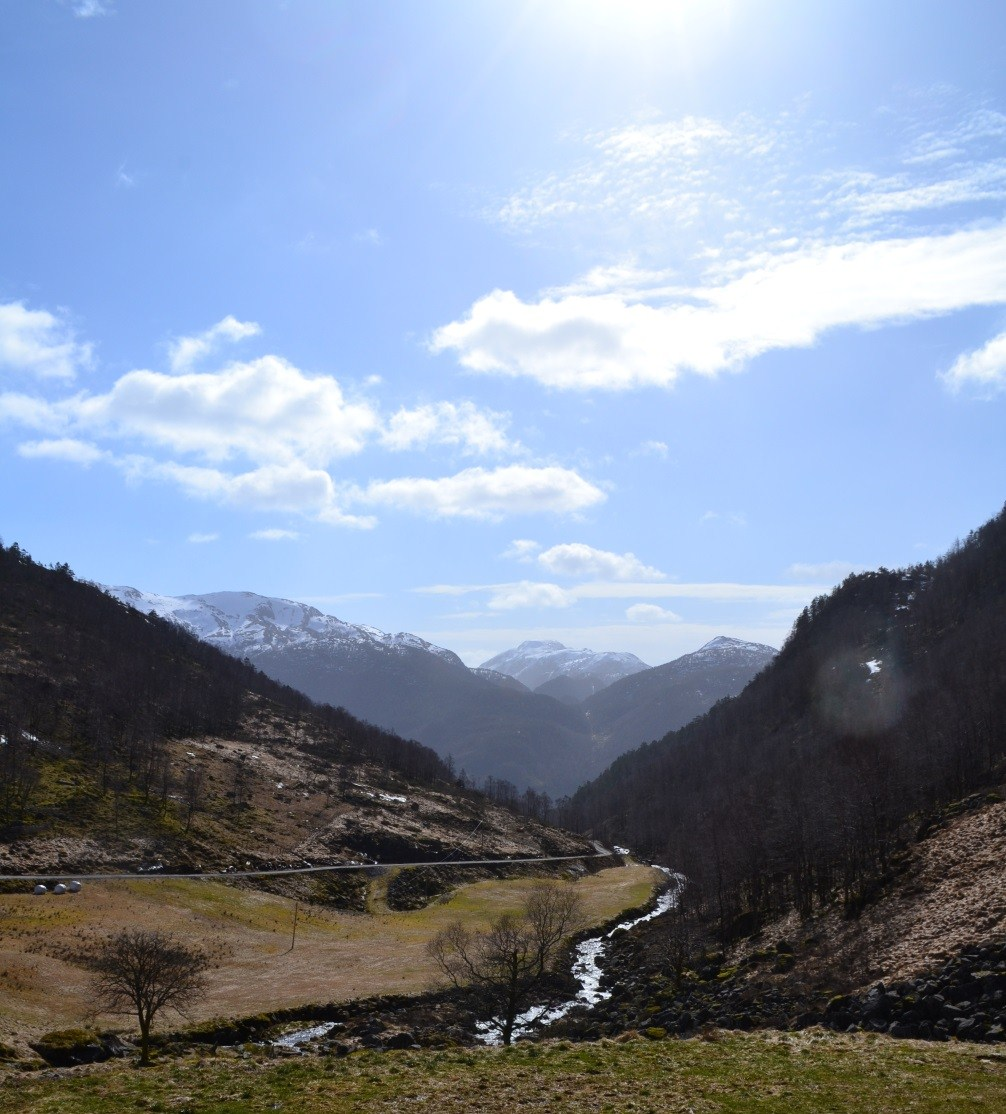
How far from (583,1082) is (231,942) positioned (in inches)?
2425

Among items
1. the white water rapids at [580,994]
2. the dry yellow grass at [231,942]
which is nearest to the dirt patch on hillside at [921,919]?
the white water rapids at [580,994]

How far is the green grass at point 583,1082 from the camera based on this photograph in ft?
86.6

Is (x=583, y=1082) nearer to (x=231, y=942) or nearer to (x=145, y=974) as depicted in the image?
(x=145, y=974)

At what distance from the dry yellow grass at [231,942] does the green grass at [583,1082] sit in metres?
16.5

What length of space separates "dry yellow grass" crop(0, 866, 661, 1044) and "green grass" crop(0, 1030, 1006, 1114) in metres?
16.5

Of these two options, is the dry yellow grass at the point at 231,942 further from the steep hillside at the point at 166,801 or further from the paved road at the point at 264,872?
the steep hillside at the point at 166,801

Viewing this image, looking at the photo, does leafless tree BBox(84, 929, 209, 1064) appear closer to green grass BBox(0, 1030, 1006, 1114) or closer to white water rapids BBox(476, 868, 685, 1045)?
green grass BBox(0, 1030, 1006, 1114)

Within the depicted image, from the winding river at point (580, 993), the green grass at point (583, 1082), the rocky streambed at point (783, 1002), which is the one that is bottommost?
the winding river at point (580, 993)

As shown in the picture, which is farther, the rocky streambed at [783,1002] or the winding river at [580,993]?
the winding river at [580,993]

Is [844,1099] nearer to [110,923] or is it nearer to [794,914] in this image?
[794,914]

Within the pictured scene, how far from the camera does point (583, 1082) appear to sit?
2980cm

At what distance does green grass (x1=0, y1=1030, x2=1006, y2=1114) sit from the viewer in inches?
1040

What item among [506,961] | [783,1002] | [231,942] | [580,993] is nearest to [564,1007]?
[580,993]

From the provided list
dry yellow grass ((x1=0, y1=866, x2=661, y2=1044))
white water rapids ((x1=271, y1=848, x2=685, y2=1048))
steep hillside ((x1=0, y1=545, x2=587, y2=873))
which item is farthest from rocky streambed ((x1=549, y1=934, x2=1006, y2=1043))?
steep hillside ((x1=0, y1=545, x2=587, y2=873))
